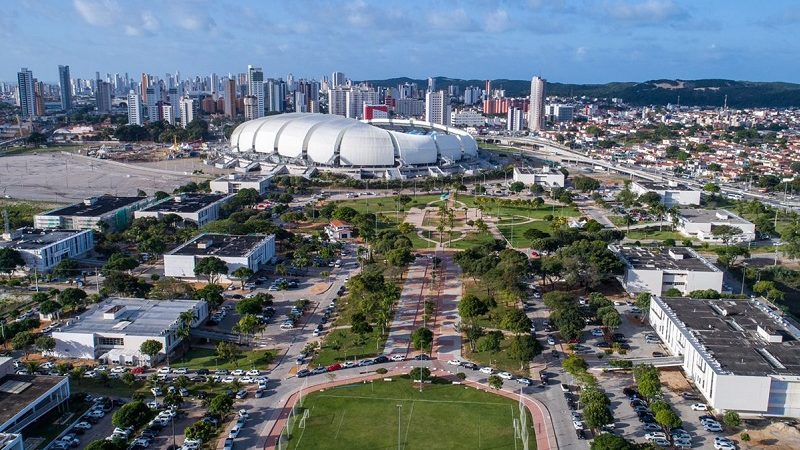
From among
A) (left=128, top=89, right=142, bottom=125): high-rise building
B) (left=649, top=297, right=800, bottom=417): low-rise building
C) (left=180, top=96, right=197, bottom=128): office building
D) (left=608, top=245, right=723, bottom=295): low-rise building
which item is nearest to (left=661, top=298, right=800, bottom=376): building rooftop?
(left=649, top=297, right=800, bottom=417): low-rise building

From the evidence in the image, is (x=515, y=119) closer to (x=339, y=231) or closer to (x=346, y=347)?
(x=339, y=231)

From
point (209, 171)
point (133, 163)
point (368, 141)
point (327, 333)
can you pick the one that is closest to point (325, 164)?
point (368, 141)

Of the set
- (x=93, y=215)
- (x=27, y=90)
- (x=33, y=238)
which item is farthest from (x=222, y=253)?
(x=27, y=90)

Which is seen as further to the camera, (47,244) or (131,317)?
(47,244)

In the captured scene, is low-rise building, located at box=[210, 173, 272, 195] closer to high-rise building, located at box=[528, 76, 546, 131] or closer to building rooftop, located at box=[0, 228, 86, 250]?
building rooftop, located at box=[0, 228, 86, 250]

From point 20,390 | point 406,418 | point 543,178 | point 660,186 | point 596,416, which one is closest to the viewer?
point 596,416
